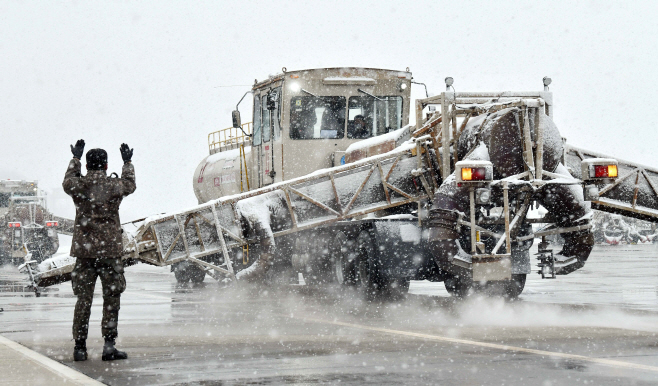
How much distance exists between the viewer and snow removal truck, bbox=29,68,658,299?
11406 millimetres

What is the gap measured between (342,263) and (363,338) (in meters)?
5.77

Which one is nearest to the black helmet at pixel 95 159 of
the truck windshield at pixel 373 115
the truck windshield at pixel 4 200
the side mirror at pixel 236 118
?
the truck windshield at pixel 373 115

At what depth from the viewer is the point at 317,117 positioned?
16188mm

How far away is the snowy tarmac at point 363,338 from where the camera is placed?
21.8 feet

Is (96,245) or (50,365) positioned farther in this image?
(96,245)

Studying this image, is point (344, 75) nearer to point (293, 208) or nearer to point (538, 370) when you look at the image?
point (293, 208)

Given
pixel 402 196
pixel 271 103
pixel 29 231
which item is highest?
pixel 271 103

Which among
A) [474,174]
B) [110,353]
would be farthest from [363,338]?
[474,174]

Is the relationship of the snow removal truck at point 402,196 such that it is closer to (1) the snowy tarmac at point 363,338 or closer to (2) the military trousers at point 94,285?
(1) the snowy tarmac at point 363,338

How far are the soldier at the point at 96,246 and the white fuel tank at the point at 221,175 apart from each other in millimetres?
9899

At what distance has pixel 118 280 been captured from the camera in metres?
7.86

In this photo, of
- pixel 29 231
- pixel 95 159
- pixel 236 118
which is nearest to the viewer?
pixel 95 159

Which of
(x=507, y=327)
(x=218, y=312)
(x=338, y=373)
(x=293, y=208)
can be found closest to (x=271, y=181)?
(x=293, y=208)

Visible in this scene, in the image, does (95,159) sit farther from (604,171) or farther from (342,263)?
(342,263)
